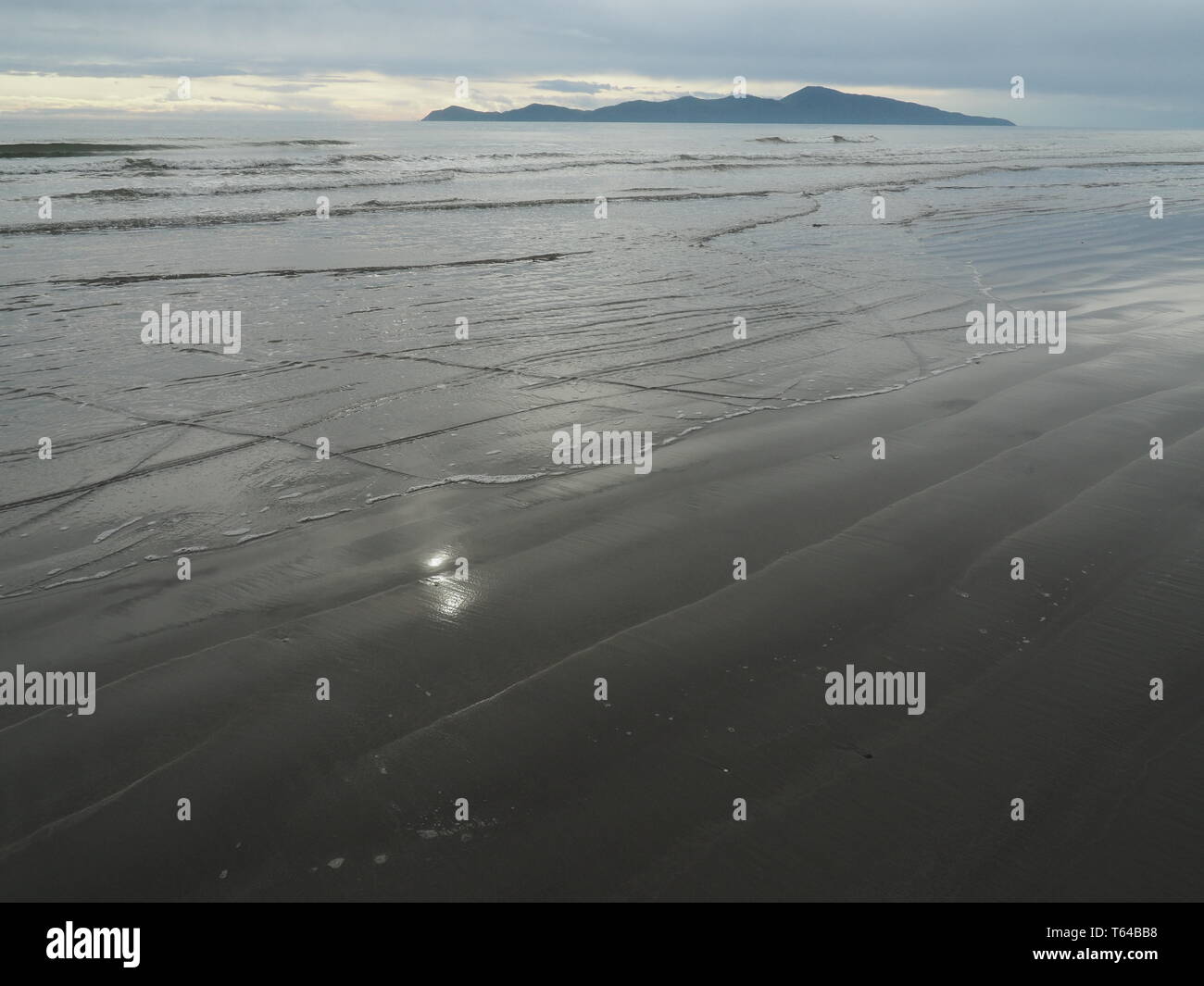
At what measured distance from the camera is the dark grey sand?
2930mm

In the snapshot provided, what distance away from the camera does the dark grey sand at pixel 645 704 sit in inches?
115

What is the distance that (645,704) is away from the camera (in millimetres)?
3729

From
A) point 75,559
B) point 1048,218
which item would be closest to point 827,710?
point 75,559
